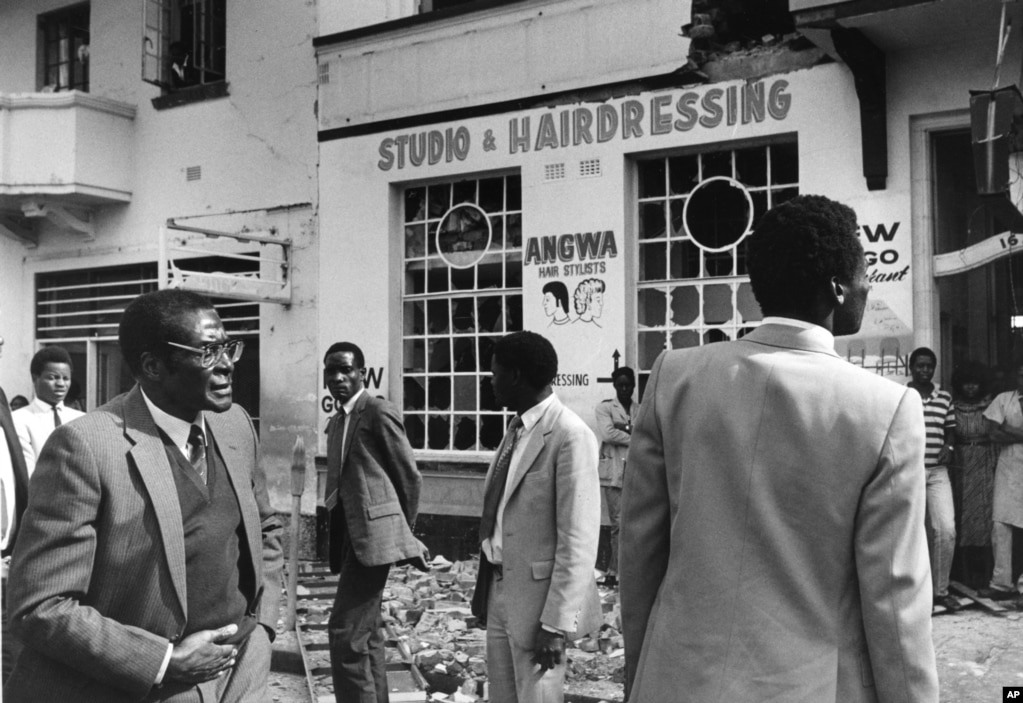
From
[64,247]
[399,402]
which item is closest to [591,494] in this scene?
[399,402]

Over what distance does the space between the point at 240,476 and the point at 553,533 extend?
1.64 m

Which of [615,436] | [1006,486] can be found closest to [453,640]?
[615,436]

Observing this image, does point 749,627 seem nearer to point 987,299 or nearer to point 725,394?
point 725,394

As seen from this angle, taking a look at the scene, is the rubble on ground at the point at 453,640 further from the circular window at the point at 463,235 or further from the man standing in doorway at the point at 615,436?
the circular window at the point at 463,235

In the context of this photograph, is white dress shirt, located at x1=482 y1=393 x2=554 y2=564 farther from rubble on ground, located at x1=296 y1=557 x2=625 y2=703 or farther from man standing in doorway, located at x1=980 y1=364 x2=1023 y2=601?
man standing in doorway, located at x1=980 y1=364 x2=1023 y2=601

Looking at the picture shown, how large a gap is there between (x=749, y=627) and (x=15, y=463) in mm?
4184

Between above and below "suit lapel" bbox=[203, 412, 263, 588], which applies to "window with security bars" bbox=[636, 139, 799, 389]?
above

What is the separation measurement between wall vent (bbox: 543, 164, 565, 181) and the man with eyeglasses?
8.27 meters

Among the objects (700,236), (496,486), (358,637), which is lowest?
(358,637)

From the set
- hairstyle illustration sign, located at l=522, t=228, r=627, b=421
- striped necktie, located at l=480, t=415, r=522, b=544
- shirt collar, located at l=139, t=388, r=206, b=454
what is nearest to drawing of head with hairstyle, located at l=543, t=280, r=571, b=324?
hairstyle illustration sign, located at l=522, t=228, r=627, b=421

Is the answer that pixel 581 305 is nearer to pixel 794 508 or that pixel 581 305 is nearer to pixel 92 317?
pixel 92 317

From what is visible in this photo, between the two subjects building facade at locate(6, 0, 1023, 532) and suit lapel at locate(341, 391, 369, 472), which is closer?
suit lapel at locate(341, 391, 369, 472)

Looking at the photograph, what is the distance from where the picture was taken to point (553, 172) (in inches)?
440

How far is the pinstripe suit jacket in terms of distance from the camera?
2572mm
